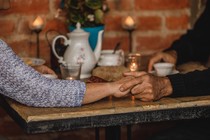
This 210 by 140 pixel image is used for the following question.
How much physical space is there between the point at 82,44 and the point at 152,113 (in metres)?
0.50

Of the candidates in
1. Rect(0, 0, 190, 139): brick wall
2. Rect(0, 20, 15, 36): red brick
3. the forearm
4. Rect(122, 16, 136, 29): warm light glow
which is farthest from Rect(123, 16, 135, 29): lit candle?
the forearm

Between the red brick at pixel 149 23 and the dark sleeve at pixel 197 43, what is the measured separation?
0.77ft

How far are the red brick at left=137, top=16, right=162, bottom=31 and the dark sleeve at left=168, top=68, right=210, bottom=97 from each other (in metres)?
0.81

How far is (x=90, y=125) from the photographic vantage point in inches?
49.4

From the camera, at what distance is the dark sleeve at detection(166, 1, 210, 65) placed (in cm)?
201

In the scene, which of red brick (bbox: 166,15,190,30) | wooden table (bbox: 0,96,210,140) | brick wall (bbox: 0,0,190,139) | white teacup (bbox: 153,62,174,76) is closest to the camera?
wooden table (bbox: 0,96,210,140)

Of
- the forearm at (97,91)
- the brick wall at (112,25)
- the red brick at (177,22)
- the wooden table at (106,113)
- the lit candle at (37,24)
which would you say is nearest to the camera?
the wooden table at (106,113)

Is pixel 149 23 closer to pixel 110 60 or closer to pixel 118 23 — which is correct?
pixel 118 23

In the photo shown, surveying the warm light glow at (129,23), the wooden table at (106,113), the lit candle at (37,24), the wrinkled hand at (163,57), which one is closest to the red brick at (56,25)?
the lit candle at (37,24)

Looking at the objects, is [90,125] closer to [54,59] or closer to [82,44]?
[82,44]

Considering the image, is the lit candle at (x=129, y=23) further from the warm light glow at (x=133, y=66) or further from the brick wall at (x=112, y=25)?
the warm light glow at (x=133, y=66)

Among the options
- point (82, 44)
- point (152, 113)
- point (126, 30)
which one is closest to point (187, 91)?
point (152, 113)

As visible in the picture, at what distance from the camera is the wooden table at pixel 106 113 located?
4.03 feet

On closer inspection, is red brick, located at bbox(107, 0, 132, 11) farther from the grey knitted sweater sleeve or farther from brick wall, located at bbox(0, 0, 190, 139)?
the grey knitted sweater sleeve
